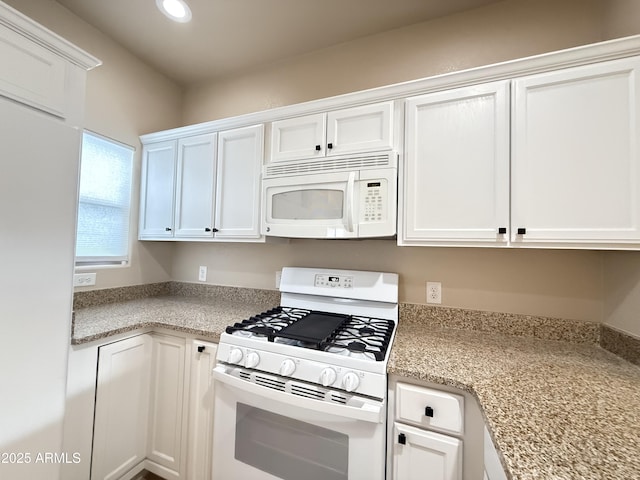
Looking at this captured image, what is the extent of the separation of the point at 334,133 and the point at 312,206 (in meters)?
0.45

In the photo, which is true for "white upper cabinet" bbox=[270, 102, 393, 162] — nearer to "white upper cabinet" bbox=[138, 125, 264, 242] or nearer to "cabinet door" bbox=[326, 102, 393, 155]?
"cabinet door" bbox=[326, 102, 393, 155]

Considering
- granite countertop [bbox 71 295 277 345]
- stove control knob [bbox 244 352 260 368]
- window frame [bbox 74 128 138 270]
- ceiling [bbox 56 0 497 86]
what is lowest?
stove control knob [bbox 244 352 260 368]

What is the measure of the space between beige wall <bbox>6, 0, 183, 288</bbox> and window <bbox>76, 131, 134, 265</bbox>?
0.07 m

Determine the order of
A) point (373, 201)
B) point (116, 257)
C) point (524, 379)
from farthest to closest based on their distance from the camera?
point (116, 257) → point (373, 201) → point (524, 379)

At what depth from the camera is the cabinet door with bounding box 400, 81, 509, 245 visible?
51.2 inches

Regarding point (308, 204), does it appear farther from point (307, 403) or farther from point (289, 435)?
point (289, 435)

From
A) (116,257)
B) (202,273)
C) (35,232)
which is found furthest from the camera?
(202,273)

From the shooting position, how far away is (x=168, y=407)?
5.28 feet

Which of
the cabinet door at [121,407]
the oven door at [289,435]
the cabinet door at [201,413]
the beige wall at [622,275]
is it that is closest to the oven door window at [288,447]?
the oven door at [289,435]

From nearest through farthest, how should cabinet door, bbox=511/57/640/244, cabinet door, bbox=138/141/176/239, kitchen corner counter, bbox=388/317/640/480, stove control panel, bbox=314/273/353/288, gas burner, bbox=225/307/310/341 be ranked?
kitchen corner counter, bbox=388/317/640/480, cabinet door, bbox=511/57/640/244, gas burner, bbox=225/307/310/341, stove control panel, bbox=314/273/353/288, cabinet door, bbox=138/141/176/239

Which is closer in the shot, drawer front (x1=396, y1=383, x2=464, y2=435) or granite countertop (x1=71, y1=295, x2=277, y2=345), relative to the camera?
drawer front (x1=396, y1=383, x2=464, y2=435)

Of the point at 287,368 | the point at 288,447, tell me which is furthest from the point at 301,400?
the point at 288,447

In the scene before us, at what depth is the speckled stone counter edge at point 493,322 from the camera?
129cm

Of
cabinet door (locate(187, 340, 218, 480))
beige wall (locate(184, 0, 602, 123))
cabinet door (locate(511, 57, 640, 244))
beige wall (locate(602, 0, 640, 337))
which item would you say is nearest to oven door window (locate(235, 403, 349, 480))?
cabinet door (locate(187, 340, 218, 480))
